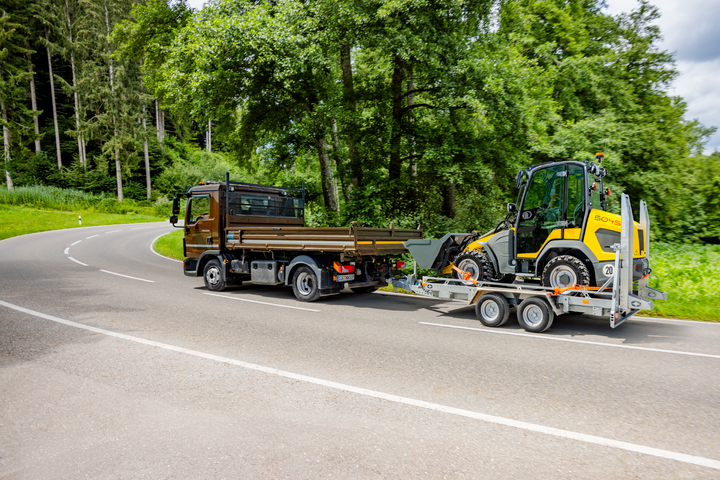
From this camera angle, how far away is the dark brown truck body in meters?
9.84

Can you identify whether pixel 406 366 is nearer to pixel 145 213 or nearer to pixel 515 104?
pixel 515 104

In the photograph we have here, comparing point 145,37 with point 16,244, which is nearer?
point 145,37

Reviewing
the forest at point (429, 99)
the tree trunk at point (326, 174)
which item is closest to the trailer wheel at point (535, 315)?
the forest at point (429, 99)

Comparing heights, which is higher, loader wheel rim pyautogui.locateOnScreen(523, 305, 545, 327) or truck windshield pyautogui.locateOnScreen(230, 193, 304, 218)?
truck windshield pyautogui.locateOnScreen(230, 193, 304, 218)

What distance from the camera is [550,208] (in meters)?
7.59

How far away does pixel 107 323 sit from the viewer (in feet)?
24.3

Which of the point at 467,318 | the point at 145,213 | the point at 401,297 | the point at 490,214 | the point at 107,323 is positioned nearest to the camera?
the point at 107,323

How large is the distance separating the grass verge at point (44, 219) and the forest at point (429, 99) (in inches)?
666

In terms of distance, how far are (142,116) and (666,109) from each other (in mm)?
44444

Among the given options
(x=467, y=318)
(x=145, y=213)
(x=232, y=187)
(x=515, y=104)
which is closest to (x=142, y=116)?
(x=145, y=213)

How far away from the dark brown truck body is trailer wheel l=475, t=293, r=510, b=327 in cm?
279

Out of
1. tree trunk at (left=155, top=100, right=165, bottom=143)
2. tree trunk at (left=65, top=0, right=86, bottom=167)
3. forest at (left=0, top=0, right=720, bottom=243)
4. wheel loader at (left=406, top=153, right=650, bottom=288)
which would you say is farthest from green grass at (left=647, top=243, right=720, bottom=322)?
tree trunk at (left=155, top=100, right=165, bottom=143)

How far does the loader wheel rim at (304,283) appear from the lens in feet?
33.4

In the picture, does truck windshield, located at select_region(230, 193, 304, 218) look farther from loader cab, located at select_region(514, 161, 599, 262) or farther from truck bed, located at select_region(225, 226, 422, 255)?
loader cab, located at select_region(514, 161, 599, 262)
